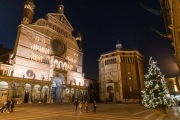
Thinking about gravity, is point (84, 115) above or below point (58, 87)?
below

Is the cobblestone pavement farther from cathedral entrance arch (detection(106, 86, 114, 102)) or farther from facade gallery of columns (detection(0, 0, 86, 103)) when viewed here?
cathedral entrance arch (detection(106, 86, 114, 102))

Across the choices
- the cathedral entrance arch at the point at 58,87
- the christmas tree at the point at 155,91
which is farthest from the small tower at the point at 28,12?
the christmas tree at the point at 155,91

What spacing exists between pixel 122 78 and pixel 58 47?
2771 cm

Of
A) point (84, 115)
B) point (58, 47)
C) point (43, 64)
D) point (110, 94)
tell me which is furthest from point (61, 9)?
point (84, 115)

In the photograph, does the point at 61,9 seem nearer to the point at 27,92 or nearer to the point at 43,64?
the point at 43,64

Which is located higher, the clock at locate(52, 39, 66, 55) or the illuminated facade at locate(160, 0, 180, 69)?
the clock at locate(52, 39, 66, 55)

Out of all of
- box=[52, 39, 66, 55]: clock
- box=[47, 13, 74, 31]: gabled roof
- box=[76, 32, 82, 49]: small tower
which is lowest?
box=[52, 39, 66, 55]: clock

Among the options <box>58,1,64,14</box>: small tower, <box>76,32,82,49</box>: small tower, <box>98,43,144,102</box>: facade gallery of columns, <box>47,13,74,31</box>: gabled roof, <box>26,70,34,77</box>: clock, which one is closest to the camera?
<box>26,70,34,77</box>: clock

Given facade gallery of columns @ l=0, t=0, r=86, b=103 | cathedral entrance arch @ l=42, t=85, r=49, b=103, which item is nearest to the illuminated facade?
facade gallery of columns @ l=0, t=0, r=86, b=103

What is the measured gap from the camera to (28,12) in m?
38.4

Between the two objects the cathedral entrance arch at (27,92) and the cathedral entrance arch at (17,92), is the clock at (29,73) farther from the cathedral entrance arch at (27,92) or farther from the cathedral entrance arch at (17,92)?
the cathedral entrance arch at (17,92)

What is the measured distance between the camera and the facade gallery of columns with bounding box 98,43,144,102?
1978 inches

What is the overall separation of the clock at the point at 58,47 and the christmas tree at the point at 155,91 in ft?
105

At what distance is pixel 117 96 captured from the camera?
1989 inches
